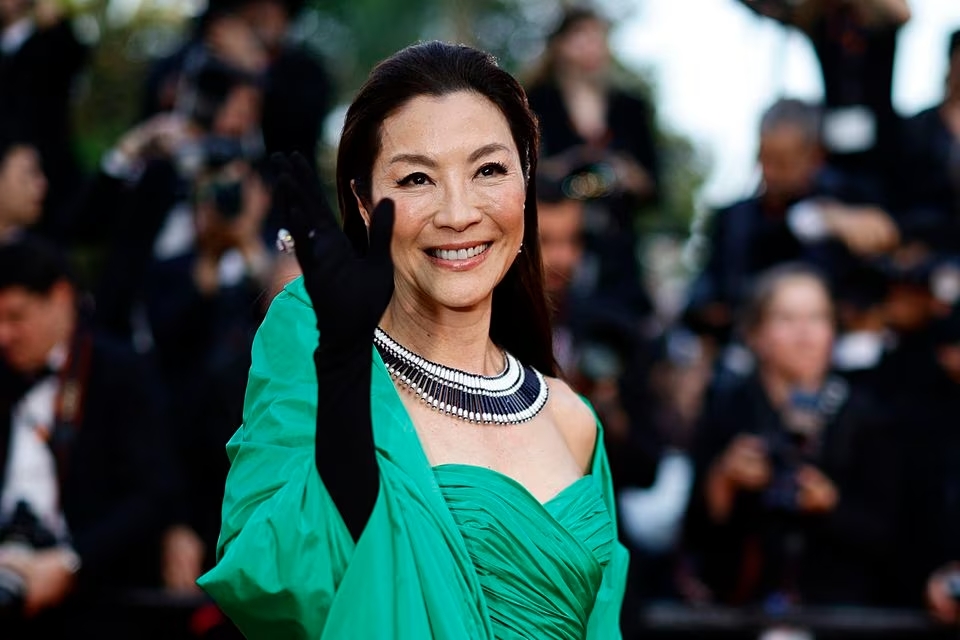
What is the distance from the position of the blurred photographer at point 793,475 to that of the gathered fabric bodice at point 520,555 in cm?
292

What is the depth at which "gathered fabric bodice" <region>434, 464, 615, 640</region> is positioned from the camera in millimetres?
2920

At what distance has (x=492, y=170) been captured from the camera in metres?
3.17

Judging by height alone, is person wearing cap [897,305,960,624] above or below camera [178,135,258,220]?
below

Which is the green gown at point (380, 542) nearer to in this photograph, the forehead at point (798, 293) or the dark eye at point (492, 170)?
the dark eye at point (492, 170)

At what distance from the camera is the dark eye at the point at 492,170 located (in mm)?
3152

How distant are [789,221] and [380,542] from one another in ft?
15.7

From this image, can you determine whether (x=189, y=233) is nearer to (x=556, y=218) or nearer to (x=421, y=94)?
(x=556, y=218)

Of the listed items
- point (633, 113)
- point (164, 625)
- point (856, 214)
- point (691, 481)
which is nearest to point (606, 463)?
point (691, 481)

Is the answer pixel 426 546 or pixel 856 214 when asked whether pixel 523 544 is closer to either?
pixel 426 546

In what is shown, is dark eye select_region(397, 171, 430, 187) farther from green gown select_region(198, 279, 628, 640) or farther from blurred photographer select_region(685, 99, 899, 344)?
blurred photographer select_region(685, 99, 899, 344)

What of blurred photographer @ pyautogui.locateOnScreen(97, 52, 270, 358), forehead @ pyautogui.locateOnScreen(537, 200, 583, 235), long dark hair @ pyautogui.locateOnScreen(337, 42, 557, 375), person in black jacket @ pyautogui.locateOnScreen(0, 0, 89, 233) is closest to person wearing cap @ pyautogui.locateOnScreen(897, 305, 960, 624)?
forehead @ pyautogui.locateOnScreen(537, 200, 583, 235)

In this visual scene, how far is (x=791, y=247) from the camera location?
7094 millimetres

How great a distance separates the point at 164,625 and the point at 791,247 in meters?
3.38

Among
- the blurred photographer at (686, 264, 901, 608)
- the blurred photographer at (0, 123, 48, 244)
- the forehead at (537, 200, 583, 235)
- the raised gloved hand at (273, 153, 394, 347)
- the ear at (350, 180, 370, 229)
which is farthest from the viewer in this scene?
the blurred photographer at (0, 123, 48, 244)
